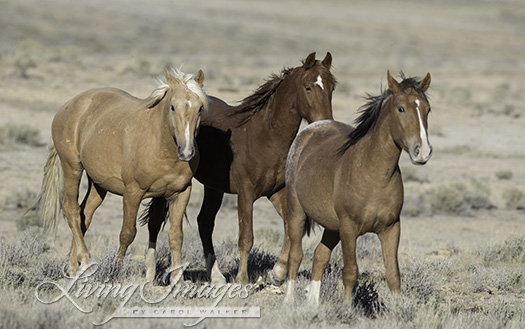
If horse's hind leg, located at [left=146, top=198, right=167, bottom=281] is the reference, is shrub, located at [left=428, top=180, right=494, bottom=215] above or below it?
below

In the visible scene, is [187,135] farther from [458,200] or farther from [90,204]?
[458,200]

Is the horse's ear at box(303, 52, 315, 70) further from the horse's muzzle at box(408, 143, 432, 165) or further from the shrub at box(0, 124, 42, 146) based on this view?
the shrub at box(0, 124, 42, 146)

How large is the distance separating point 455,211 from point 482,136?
21.6 ft

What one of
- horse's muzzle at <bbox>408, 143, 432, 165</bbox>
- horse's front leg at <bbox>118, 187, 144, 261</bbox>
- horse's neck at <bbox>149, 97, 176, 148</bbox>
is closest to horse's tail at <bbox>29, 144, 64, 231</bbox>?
horse's front leg at <bbox>118, 187, 144, 261</bbox>

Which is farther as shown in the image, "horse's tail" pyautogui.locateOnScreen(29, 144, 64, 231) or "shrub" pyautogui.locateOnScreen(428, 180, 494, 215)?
"shrub" pyautogui.locateOnScreen(428, 180, 494, 215)

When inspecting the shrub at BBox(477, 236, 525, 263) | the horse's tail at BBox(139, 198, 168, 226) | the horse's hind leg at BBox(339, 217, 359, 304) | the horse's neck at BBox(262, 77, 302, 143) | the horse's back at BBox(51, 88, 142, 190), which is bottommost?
the shrub at BBox(477, 236, 525, 263)

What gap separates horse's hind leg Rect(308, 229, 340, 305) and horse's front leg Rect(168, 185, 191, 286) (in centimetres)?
139

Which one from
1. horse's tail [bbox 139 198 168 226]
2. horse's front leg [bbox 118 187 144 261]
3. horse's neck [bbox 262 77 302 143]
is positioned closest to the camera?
horse's front leg [bbox 118 187 144 261]

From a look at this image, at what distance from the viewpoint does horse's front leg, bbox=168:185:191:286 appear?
279 inches

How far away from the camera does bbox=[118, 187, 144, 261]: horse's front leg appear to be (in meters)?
6.98

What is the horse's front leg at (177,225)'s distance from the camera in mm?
7074

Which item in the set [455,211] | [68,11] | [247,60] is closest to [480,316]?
[455,211]

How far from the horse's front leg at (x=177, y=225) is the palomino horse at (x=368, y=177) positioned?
114cm

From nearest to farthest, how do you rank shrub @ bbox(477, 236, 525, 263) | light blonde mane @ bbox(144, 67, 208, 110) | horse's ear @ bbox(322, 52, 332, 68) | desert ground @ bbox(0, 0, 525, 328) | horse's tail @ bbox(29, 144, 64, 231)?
desert ground @ bbox(0, 0, 525, 328) → light blonde mane @ bbox(144, 67, 208, 110) → horse's ear @ bbox(322, 52, 332, 68) → horse's tail @ bbox(29, 144, 64, 231) → shrub @ bbox(477, 236, 525, 263)
